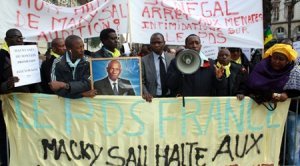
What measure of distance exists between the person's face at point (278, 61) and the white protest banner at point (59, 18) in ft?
6.95

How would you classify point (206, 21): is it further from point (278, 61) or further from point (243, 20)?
point (278, 61)

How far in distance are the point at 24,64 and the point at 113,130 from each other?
1165mm

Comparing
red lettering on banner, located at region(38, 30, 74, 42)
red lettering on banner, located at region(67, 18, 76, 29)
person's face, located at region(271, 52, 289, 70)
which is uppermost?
red lettering on banner, located at region(67, 18, 76, 29)

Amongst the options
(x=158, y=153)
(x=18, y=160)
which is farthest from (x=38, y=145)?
(x=158, y=153)

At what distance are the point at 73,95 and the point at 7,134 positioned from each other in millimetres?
920

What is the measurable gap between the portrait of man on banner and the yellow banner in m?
0.10

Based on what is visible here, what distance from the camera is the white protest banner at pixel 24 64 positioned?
3900mm

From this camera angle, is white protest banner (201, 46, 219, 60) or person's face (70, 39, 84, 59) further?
white protest banner (201, 46, 219, 60)

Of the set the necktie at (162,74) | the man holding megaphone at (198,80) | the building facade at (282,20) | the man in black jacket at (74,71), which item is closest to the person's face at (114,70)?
the man in black jacket at (74,71)

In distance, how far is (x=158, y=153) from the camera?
4277 millimetres

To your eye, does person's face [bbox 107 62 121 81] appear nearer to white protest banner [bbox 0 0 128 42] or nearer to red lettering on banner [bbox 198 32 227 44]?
white protest banner [bbox 0 0 128 42]

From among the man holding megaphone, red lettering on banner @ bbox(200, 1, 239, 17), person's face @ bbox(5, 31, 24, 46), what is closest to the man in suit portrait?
the man holding megaphone

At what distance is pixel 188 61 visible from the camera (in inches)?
157

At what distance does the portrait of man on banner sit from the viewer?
4148mm
